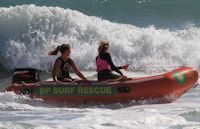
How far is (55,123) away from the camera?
8.83 metres

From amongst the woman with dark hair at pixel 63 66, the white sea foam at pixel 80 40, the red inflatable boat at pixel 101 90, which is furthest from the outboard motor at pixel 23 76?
the white sea foam at pixel 80 40

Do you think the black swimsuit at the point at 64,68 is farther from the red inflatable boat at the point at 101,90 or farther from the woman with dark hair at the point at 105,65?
the woman with dark hair at the point at 105,65

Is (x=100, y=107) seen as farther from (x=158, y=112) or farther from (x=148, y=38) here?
(x=148, y=38)

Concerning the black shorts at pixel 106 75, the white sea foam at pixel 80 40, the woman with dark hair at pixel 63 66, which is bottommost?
the black shorts at pixel 106 75

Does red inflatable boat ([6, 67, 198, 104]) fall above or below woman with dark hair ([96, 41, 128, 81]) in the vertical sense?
below

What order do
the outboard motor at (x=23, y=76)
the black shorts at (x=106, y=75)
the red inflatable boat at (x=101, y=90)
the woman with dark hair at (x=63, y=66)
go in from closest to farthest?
the red inflatable boat at (x=101, y=90) < the woman with dark hair at (x=63, y=66) < the black shorts at (x=106, y=75) < the outboard motor at (x=23, y=76)

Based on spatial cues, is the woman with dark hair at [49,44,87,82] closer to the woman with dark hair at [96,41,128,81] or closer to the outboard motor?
the woman with dark hair at [96,41,128,81]

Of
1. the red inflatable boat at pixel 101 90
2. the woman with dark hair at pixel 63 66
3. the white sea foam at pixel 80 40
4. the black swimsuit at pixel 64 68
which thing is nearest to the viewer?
the red inflatable boat at pixel 101 90

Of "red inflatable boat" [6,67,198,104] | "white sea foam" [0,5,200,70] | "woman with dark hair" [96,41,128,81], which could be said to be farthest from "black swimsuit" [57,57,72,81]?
"white sea foam" [0,5,200,70]

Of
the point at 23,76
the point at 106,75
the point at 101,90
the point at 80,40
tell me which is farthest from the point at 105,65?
the point at 80,40

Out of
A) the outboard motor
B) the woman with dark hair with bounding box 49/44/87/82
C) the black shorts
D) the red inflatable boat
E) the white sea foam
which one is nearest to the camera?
the red inflatable boat

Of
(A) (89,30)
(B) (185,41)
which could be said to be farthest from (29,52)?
(B) (185,41)

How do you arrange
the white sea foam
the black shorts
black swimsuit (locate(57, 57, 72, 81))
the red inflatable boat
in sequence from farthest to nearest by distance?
the white sea foam → the black shorts → black swimsuit (locate(57, 57, 72, 81)) → the red inflatable boat

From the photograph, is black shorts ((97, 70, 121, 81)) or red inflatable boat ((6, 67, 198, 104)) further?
black shorts ((97, 70, 121, 81))
